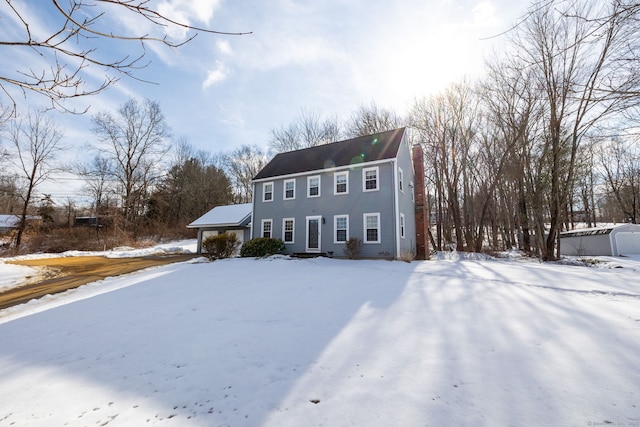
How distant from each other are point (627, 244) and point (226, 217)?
2717 cm

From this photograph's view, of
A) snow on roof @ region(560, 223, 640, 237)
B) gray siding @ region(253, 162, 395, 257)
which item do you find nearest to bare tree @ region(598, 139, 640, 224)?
snow on roof @ region(560, 223, 640, 237)

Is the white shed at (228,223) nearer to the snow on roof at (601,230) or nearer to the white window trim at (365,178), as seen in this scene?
the white window trim at (365,178)

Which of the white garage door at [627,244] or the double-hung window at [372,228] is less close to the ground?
the double-hung window at [372,228]

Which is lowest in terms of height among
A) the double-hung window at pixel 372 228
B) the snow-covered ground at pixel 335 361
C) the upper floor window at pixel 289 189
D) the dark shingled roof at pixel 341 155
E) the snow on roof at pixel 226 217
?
the snow-covered ground at pixel 335 361

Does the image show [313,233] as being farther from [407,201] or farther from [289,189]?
[407,201]

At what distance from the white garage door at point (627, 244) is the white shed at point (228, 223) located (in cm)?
2435

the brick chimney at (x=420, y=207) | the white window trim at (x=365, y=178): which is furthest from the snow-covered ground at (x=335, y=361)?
the brick chimney at (x=420, y=207)

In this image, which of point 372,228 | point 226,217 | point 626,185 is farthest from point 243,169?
point 626,185

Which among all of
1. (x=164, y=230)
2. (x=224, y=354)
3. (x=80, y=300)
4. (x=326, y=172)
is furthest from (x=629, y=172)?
(x=164, y=230)

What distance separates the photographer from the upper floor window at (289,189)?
16.3 meters

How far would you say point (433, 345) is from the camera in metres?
3.06

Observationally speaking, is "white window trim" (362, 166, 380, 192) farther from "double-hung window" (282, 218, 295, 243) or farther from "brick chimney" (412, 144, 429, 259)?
"double-hung window" (282, 218, 295, 243)

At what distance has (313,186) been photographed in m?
15.6

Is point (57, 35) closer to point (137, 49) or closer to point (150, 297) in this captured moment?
point (137, 49)
